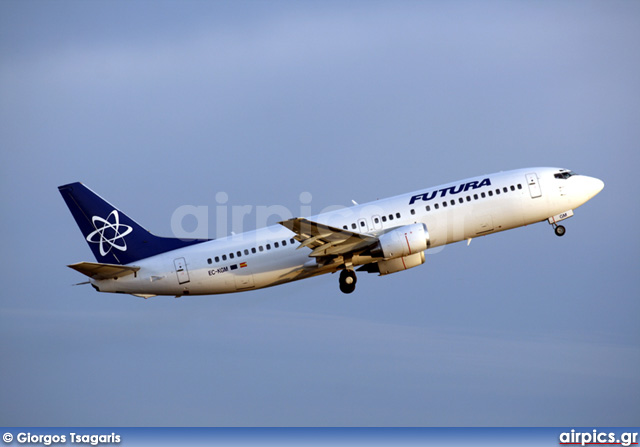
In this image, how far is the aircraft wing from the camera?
49.6 m

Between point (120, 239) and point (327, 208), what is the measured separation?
13209 millimetres

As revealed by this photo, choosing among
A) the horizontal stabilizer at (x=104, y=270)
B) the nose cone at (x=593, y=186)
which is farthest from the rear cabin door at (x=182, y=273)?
the nose cone at (x=593, y=186)

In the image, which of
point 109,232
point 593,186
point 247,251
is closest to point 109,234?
point 109,232

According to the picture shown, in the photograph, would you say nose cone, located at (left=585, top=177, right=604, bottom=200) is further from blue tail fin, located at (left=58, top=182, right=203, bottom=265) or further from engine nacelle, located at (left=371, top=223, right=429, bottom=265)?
blue tail fin, located at (left=58, top=182, right=203, bottom=265)

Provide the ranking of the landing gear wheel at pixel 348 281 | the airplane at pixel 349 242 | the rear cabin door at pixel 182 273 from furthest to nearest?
the landing gear wheel at pixel 348 281 < the rear cabin door at pixel 182 273 < the airplane at pixel 349 242

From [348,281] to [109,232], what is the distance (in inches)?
607

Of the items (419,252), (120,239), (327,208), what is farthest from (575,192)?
(120,239)

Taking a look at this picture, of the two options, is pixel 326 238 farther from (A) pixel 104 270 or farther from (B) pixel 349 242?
(A) pixel 104 270

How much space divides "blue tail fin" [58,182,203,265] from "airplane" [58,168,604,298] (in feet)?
0.38

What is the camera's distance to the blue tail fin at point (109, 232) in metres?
54.7

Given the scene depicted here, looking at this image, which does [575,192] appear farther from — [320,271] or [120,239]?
[120,239]

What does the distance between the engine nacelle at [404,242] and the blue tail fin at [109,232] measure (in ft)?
39.3

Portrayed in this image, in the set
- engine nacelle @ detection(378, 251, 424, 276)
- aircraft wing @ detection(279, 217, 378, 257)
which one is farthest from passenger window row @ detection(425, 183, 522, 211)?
aircraft wing @ detection(279, 217, 378, 257)

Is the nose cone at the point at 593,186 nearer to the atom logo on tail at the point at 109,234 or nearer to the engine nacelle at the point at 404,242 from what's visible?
the engine nacelle at the point at 404,242
